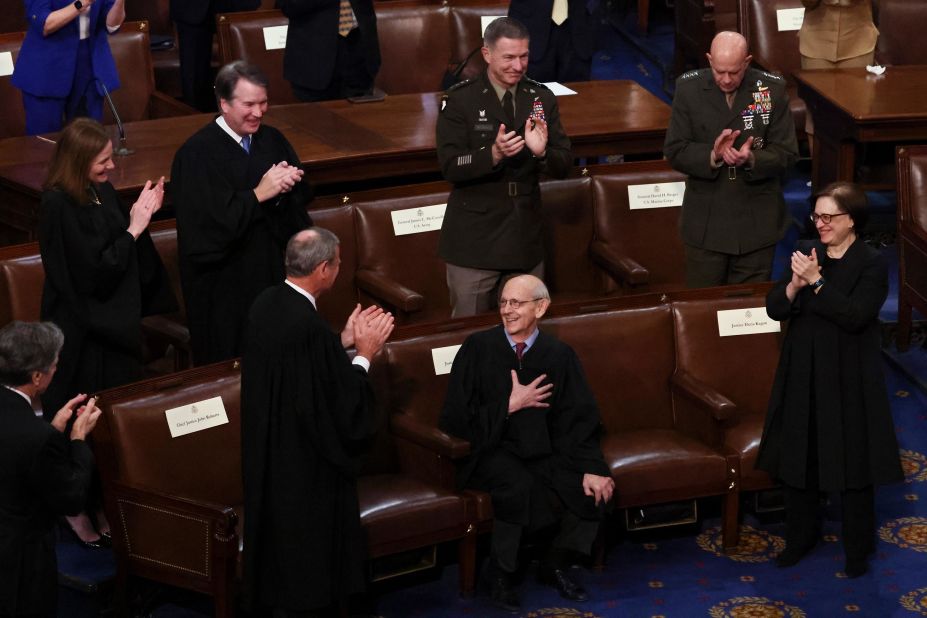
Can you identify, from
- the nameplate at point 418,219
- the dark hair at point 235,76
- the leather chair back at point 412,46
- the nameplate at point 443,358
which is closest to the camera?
the dark hair at point 235,76

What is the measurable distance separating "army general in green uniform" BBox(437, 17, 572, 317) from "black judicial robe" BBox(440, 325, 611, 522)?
2.03 feet

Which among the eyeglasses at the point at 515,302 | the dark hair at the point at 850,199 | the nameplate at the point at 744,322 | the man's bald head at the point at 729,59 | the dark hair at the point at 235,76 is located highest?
the dark hair at the point at 235,76

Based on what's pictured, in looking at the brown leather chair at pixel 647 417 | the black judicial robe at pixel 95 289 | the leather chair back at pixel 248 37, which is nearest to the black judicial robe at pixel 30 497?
the black judicial robe at pixel 95 289

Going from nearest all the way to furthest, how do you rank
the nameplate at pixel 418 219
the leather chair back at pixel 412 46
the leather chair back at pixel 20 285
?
the leather chair back at pixel 20 285 → the nameplate at pixel 418 219 → the leather chair back at pixel 412 46

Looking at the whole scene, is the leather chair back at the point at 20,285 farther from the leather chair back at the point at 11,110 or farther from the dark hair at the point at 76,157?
the leather chair back at the point at 11,110

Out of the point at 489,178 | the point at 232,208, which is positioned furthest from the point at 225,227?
the point at 489,178

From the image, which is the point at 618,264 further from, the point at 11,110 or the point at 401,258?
the point at 11,110

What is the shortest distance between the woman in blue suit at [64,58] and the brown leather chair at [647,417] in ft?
9.05

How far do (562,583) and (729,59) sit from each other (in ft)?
6.86

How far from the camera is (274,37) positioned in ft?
27.1

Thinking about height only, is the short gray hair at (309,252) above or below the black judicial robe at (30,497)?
above

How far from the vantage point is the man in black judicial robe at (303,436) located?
14.8 ft

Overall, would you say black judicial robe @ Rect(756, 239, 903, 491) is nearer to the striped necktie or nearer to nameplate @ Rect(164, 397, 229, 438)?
nameplate @ Rect(164, 397, 229, 438)

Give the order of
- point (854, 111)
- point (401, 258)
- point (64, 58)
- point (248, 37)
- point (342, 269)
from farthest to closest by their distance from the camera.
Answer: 1. point (248, 37)
2. point (854, 111)
3. point (64, 58)
4. point (401, 258)
5. point (342, 269)
